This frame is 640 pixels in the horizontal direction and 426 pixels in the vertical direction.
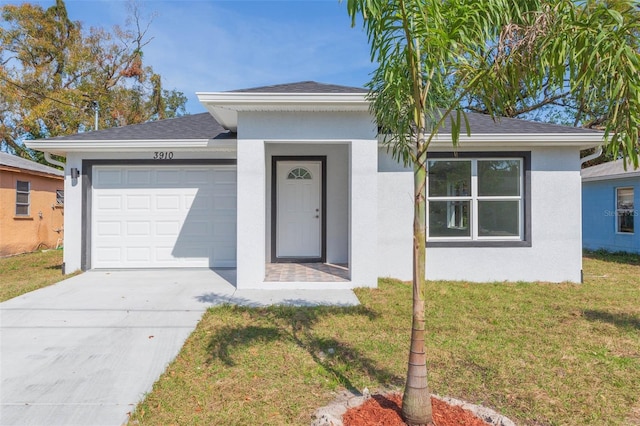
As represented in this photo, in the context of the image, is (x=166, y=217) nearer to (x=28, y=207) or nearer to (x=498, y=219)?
(x=498, y=219)

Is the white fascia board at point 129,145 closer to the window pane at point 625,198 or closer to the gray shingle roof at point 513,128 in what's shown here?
the gray shingle roof at point 513,128

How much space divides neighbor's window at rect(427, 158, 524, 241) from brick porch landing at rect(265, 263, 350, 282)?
2077 mm

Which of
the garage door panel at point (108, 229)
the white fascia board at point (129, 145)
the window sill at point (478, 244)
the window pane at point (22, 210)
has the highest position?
the white fascia board at point (129, 145)

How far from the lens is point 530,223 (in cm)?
742

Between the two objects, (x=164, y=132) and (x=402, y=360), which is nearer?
(x=402, y=360)

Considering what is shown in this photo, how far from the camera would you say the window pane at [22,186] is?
486 inches

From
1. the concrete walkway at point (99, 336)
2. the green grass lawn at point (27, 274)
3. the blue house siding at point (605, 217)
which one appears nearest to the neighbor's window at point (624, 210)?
the blue house siding at point (605, 217)

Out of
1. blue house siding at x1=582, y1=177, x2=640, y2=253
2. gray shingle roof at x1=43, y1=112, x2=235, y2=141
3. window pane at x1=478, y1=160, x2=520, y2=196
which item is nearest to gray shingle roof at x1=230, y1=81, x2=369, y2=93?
gray shingle roof at x1=43, y1=112, x2=235, y2=141

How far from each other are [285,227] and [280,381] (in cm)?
553

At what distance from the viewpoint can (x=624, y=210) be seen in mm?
12281

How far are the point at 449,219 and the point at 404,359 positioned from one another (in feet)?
14.9

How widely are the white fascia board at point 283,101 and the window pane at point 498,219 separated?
345cm

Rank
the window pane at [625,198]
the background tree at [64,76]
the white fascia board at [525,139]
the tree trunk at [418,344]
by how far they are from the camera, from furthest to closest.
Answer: the background tree at [64,76]
the window pane at [625,198]
the white fascia board at [525,139]
the tree trunk at [418,344]

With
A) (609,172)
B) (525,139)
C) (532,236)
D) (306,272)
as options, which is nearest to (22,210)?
(306,272)
